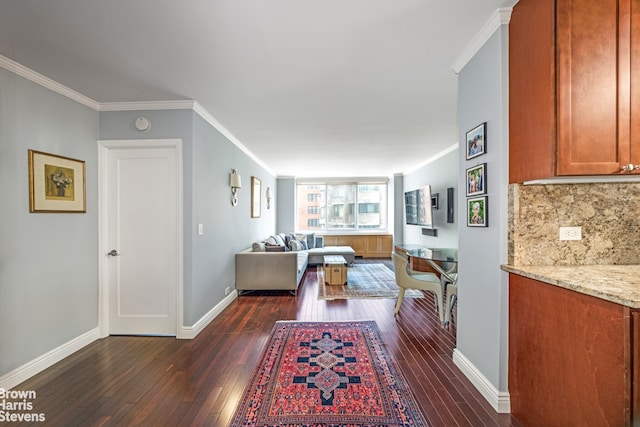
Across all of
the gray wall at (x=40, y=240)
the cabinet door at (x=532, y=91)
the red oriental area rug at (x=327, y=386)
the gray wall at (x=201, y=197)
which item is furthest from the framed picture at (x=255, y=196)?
the cabinet door at (x=532, y=91)

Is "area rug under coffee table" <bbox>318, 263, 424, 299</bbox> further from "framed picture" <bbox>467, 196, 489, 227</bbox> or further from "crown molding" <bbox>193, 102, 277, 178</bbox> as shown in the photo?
"crown molding" <bbox>193, 102, 277, 178</bbox>

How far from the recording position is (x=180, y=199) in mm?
2902

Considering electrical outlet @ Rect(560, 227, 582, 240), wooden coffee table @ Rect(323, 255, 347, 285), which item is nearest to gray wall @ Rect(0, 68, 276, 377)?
wooden coffee table @ Rect(323, 255, 347, 285)

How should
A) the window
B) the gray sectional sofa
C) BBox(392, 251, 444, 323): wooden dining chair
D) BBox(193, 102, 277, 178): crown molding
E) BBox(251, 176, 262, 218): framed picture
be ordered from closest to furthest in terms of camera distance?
BBox(193, 102, 277, 178): crown molding, BBox(392, 251, 444, 323): wooden dining chair, the gray sectional sofa, BBox(251, 176, 262, 218): framed picture, the window

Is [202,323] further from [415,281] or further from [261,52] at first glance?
[261,52]

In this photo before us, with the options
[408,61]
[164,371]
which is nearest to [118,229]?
[164,371]

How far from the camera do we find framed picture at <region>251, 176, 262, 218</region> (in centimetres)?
→ 535

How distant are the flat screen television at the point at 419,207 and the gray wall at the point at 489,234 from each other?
3.84m

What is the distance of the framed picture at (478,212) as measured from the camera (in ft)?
6.03

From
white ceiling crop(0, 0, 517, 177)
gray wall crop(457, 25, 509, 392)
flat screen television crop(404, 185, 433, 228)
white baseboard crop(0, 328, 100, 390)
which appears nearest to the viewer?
white ceiling crop(0, 0, 517, 177)

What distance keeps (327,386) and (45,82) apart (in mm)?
3494

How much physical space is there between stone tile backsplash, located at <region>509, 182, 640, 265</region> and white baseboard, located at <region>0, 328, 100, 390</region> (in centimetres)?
372

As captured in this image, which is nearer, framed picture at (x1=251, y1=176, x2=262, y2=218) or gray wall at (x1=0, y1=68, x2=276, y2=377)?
gray wall at (x1=0, y1=68, x2=276, y2=377)

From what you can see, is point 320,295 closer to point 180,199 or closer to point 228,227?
point 228,227
